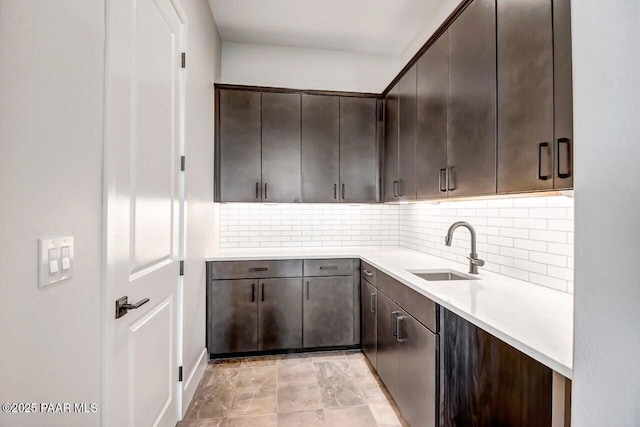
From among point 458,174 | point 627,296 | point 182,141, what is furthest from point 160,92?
point 627,296

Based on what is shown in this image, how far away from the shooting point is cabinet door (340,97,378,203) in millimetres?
3039

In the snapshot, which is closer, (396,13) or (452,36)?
(452,36)

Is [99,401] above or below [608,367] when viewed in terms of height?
below

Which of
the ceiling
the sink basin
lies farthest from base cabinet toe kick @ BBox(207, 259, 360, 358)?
the ceiling

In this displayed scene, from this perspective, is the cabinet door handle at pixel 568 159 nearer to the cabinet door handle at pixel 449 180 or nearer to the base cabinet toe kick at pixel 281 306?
the cabinet door handle at pixel 449 180

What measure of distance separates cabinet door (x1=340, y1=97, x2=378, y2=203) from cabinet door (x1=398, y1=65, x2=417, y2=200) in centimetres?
48

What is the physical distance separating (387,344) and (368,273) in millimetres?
614

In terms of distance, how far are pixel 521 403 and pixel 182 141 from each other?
2052mm

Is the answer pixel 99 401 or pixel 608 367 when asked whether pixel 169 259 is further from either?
pixel 608 367

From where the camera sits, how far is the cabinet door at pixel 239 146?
2.86 m

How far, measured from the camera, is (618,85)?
513 mm

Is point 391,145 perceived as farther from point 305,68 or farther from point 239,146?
point 239,146

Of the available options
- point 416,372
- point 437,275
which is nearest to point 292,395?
point 416,372

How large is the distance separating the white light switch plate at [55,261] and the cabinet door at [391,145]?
91.0 inches
